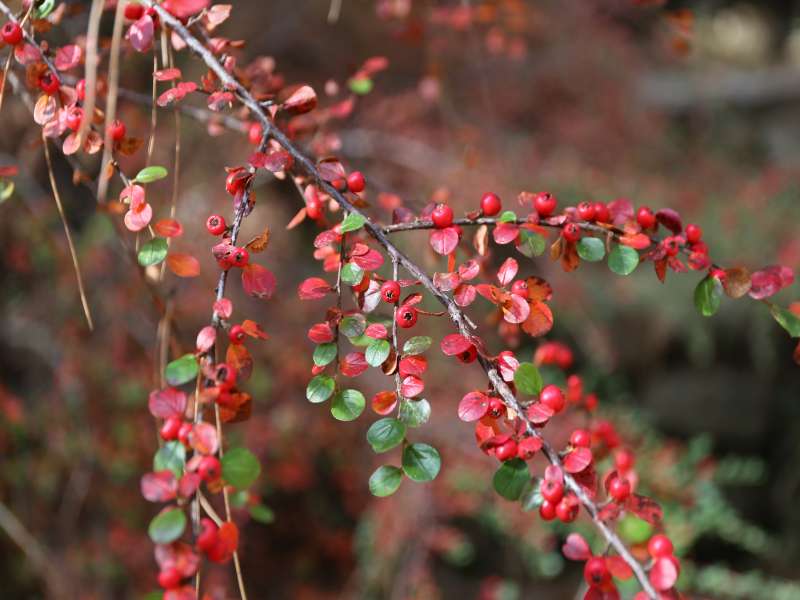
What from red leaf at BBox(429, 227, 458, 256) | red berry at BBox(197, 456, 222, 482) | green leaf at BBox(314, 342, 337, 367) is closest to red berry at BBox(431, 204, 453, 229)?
red leaf at BBox(429, 227, 458, 256)

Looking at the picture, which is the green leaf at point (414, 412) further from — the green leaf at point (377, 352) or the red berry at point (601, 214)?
the red berry at point (601, 214)

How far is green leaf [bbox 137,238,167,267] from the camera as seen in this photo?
0.44m

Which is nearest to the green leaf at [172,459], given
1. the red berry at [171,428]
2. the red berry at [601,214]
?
the red berry at [171,428]

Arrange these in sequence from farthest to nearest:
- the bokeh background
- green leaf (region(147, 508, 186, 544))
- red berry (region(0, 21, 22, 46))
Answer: the bokeh background < red berry (region(0, 21, 22, 46)) < green leaf (region(147, 508, 186, 544))

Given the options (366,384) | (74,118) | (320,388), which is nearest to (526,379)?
(320,388)

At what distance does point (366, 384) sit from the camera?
169 cm

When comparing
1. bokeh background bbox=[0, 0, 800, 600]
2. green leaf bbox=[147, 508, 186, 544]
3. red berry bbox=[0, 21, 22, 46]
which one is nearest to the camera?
green leaf bbox=[147, 508, 186, 544]

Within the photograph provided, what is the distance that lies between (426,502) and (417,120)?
1983mm

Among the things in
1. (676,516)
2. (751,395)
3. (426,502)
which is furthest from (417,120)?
(676,516)

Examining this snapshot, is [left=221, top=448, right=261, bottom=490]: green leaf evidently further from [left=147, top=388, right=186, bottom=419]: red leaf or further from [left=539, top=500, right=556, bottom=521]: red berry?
[left=539, top=500, right=556, bottom=521]: red berry

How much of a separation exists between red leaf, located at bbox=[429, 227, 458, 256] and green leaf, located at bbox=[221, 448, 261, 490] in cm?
19

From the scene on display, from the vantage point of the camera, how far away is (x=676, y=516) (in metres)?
1.37

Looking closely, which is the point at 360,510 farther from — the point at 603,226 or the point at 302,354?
the point at 603,226

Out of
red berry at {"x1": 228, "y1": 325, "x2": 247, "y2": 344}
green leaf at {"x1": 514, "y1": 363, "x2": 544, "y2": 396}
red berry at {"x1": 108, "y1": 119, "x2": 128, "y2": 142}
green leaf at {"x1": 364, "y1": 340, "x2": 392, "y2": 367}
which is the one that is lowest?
green leaf at {"x1": 514, "y1": 363, "x2": 544, "y2": 396}
